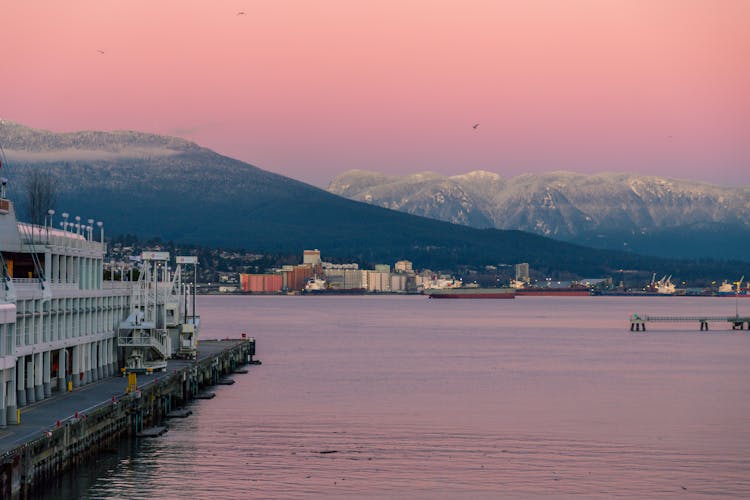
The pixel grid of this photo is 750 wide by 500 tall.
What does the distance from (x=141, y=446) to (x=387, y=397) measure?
27282 mm

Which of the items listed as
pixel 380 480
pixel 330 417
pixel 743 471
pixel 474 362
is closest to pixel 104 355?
pixel 330 417

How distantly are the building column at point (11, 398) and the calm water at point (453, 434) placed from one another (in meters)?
2.90

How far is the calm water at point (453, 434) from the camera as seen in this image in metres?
45.6

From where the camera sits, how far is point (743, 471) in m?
49.0

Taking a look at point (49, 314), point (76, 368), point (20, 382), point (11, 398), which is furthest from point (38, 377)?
point (76, 368)

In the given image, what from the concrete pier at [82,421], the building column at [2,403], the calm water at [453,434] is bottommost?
the calm water at [453,434]

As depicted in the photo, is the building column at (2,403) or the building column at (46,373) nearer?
the building column at (2,403)

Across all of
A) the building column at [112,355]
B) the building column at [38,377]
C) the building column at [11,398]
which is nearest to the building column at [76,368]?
the building column at [38,377]

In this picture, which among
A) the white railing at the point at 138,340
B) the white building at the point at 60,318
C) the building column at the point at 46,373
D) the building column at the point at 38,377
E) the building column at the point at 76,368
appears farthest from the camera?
the white railing at the point at 138,340

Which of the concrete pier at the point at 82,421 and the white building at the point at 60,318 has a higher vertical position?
the white building at the point at 60,318

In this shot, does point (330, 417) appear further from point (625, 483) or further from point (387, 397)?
point (625, 483)

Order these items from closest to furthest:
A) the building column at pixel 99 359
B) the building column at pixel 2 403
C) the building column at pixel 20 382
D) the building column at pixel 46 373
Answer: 1. the building column at pixel 2 403
2. the building column at pixel 20 382
3. the building column at pixel 46 373
4. the building column at pixel 99 359

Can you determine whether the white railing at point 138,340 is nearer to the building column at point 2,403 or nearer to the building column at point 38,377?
the building column at point 38,377

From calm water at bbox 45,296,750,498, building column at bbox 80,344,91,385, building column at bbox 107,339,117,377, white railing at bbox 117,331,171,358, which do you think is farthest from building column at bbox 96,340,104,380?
calm water at bbox 45,296,750,498
